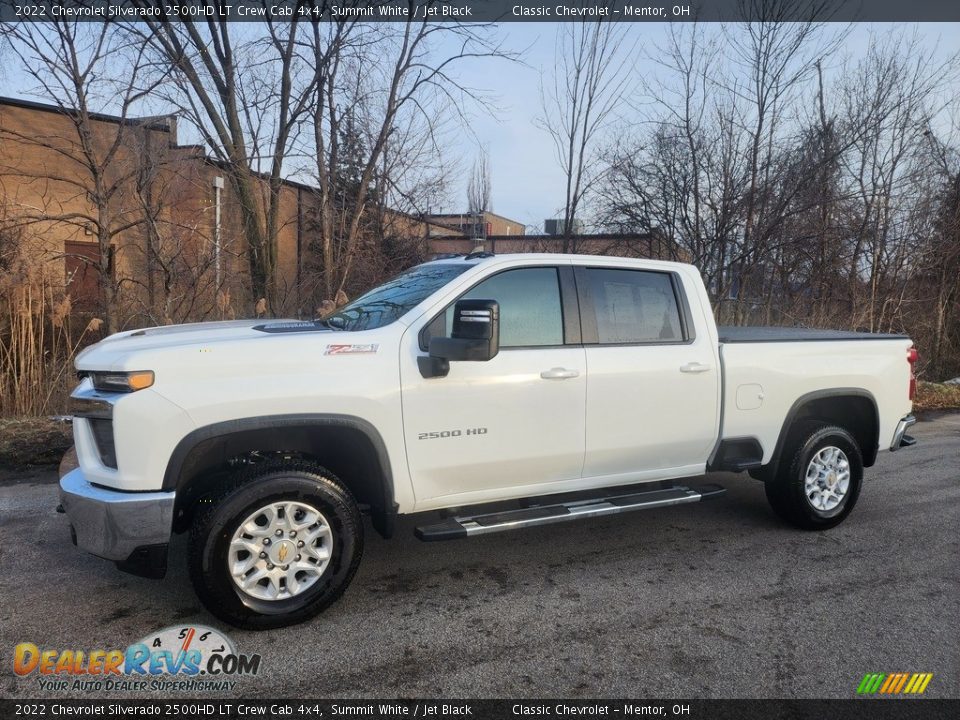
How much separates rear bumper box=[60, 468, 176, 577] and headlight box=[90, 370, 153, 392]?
50 centimetres

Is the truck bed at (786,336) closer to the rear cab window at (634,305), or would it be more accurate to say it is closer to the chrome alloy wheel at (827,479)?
the rear cab window at (634,305)

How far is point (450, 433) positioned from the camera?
376 centimetres

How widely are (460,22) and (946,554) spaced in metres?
11.1

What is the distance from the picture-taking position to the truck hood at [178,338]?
3.29 meters

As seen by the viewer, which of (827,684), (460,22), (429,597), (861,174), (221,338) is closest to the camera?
(827,684)

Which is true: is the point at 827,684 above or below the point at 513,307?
below

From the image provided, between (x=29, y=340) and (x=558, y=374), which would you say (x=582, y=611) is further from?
(x=29, y=340)

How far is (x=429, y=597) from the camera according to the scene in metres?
3.86

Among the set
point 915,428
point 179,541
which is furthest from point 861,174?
point 179,541

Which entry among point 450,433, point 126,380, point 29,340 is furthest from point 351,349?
point 29,340

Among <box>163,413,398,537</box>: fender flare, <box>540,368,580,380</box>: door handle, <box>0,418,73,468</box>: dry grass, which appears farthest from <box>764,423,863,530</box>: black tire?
<box>0,418,73,468</box>: dry grass

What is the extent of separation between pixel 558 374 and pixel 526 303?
488 mm

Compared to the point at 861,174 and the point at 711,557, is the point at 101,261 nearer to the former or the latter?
Answer: the point at 711,557

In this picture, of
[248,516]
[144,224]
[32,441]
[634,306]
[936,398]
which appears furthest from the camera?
[936,398]
